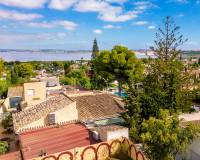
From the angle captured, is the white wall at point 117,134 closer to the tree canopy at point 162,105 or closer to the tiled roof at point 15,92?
the tree canopy at point 162,105

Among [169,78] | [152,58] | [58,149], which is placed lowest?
[58,149]

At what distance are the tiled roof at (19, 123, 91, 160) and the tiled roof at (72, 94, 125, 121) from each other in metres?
2.36

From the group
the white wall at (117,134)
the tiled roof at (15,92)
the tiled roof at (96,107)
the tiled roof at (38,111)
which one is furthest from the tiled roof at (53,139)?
the tiled roof at (15,92)

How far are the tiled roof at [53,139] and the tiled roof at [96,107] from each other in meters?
2.36

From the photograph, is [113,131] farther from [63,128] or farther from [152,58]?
[152,58]

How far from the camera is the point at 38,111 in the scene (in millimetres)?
19906

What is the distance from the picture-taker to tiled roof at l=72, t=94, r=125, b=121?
66.1 feet

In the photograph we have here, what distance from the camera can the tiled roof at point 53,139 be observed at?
46.7 feet

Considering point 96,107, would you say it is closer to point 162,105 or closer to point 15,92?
point 162,105

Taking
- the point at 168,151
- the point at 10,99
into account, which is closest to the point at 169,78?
the point at 168,151

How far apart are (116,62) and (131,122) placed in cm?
2016

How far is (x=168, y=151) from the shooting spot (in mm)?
11930

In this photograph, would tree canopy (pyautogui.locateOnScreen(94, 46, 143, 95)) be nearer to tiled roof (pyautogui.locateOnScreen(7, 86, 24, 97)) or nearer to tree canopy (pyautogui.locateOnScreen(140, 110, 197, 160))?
tiled roof (pyautogui.locateOnScreen(7, 86, 24, 97))

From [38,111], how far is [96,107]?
4.45 meters
